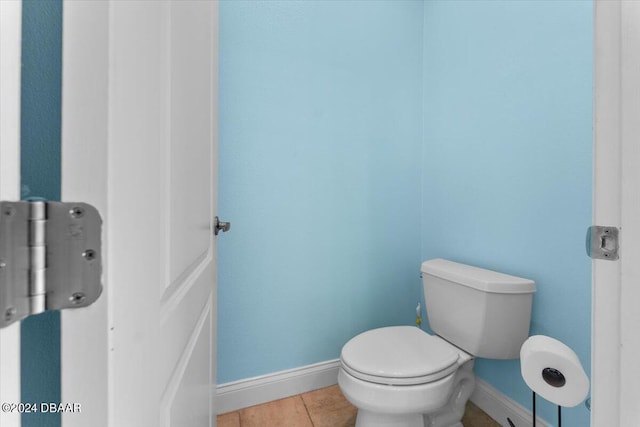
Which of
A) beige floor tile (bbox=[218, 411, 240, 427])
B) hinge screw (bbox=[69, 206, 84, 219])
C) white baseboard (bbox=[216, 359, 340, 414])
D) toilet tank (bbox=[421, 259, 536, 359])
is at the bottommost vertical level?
beige floor tile (bbox=[218, 411, 240, 427])

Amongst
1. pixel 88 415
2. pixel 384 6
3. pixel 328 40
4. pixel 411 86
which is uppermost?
pixel 384 6

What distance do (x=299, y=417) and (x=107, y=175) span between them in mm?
1379

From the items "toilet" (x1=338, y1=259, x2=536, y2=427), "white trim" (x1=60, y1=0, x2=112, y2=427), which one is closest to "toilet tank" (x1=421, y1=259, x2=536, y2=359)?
"toilet" (x1=338, y1=259, x2=536, y2=427)

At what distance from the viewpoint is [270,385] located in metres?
1.36

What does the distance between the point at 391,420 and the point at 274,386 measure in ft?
2.00

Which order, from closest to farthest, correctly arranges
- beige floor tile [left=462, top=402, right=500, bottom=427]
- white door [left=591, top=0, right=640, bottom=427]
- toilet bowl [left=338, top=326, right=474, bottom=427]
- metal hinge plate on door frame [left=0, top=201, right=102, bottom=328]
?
metal hinge plate on door frame [left=0, top=201, right=102, bottom=328] < white door [left=591, top=0, right=640, bottom=427] < toilet bowl [left=338, top=326, right=474, bottom=427] < beige floor tile [left=462, top=402, right=500, bottom=427]

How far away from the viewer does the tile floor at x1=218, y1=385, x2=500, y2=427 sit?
1224mm

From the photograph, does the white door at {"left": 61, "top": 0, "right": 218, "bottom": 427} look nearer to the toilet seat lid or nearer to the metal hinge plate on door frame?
the metal hinge plate on door frame

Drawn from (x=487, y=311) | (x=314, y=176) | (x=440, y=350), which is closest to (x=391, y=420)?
(x=440, y=350)

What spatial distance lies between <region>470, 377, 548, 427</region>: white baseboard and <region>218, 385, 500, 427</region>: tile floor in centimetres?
3

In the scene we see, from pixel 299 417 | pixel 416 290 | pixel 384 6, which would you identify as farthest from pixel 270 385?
pixel 384 6

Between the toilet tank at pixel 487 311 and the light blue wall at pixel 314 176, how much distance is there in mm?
442

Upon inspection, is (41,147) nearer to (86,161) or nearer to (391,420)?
(86,161)

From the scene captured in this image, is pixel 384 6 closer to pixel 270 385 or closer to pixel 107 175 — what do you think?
pixel 107 175
